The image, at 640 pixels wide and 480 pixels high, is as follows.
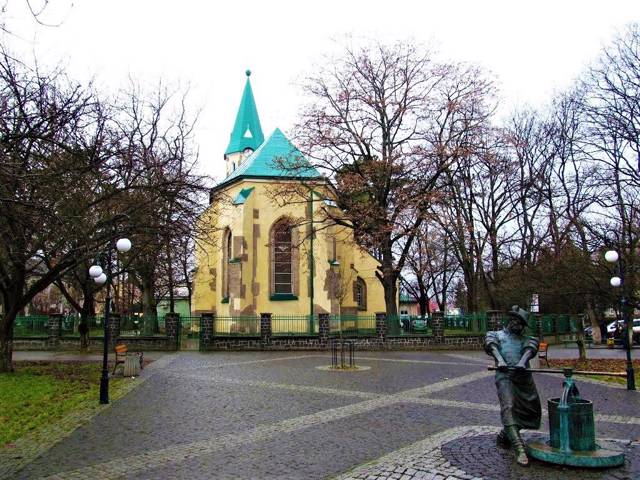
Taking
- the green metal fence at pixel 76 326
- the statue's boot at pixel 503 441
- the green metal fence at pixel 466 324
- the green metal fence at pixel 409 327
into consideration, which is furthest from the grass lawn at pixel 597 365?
the green metal fence at pixel 76 326

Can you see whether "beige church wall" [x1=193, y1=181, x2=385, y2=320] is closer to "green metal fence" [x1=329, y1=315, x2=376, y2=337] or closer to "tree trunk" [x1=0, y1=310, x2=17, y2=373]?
"green metal fence" [x1=329, y1=315, x2=376, y2=337]

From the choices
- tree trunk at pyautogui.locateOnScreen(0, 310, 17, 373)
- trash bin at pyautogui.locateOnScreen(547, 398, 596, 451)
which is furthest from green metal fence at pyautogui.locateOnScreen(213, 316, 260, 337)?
trash bin at pyautogui.locateOnScreen(547, 398, 596, 451)

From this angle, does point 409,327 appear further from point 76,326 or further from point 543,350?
point 76,326

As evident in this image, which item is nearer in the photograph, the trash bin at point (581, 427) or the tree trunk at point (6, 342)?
the trash bin at point (581, 427)

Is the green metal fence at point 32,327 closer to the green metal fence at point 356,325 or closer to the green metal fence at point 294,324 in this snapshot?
the green metal fence at point 294,324

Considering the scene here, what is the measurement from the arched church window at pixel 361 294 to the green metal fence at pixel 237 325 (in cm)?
1069

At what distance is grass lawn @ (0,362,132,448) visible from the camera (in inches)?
377

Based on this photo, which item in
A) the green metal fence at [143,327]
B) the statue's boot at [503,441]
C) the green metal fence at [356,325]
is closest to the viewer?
the statue's boot at [503,441]

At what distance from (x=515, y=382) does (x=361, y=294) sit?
105 feet

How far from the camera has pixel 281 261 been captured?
3384 cm

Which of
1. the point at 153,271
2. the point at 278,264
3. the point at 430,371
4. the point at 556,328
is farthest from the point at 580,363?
the point at 153,271

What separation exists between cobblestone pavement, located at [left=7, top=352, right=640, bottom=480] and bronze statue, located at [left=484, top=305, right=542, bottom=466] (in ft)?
1.20

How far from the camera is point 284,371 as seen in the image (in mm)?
16922

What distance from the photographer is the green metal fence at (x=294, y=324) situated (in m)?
28.2
